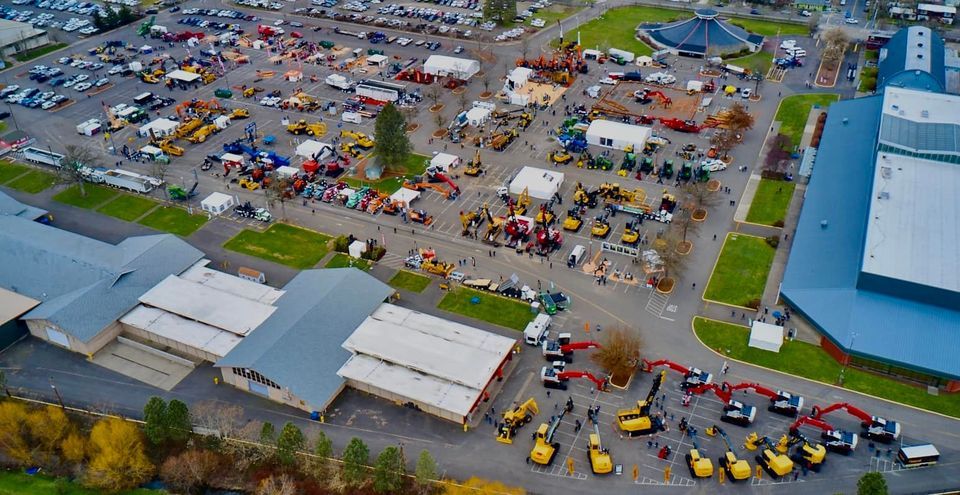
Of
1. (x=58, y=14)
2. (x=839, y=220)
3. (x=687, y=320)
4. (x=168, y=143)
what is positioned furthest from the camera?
(x=58, y=14)

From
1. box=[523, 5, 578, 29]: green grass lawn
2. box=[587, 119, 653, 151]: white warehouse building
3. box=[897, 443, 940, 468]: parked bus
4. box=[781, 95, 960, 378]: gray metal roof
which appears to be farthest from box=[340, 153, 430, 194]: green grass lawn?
box=[897, 443, 940, 468]: parked bus

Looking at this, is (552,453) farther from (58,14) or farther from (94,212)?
(58,14)

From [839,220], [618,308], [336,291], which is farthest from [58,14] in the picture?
[839,220]

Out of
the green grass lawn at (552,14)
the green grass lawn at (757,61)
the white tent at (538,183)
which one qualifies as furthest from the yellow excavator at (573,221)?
the green grass lawn at (552,14)

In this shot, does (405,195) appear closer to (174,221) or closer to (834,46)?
(174,221)

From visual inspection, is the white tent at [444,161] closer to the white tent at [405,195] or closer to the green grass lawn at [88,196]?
the white tent at [405,195]

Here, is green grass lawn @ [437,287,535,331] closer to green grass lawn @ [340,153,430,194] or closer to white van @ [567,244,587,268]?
white van @ [567,244,587,268]

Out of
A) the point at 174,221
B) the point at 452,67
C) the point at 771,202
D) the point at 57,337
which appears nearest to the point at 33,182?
Answer: the point at 174,221
